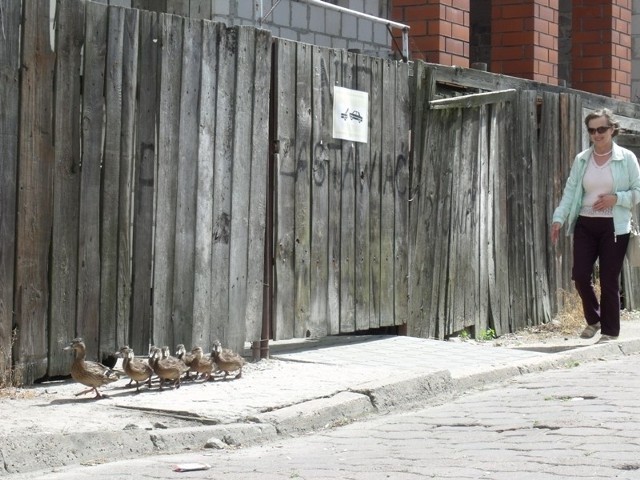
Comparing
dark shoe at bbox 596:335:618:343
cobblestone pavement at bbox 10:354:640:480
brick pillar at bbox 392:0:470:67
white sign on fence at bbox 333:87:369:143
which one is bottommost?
cobblestone pavement at bbox 10:354:640:480

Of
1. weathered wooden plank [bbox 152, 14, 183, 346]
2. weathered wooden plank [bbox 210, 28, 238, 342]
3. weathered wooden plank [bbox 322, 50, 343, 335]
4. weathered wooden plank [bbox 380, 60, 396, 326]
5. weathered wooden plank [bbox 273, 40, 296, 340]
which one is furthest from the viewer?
weathered wooden plank [bbox 380, 60, 396, 326]

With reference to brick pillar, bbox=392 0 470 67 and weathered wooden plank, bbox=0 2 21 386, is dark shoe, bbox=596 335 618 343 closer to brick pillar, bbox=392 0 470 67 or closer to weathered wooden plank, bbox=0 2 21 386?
brick pillar, bbox=392 0 470 67

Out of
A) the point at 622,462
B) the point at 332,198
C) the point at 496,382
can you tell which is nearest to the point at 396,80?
the point at 332,198

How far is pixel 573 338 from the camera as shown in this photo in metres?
11.9

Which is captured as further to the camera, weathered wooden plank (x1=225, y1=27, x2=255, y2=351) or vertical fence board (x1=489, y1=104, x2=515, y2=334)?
vertical fence board (x1=489, y1=104, x2=515, y2=334)

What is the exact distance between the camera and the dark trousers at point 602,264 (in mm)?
11211

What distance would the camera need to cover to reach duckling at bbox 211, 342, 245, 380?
840 centimetres

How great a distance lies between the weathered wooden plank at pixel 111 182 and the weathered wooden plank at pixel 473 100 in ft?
11.3

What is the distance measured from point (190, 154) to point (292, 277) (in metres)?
1.40

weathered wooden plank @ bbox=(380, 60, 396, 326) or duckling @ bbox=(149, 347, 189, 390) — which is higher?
weathered wooden plank @ bbox=(380, 60, 396, 326)

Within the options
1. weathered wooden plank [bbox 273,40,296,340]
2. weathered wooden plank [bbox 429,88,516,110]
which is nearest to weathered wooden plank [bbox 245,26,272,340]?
weathered wooden plank [bbox 273,40,296,340]

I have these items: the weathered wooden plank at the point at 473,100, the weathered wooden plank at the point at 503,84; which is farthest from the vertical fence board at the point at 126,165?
the weathered wooden plank at the point at 503,84

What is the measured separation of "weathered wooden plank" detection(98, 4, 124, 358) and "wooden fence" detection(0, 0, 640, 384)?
0.01 metres

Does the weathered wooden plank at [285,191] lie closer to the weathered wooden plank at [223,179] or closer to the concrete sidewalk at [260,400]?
the concrete sidewalk at [260,400]
